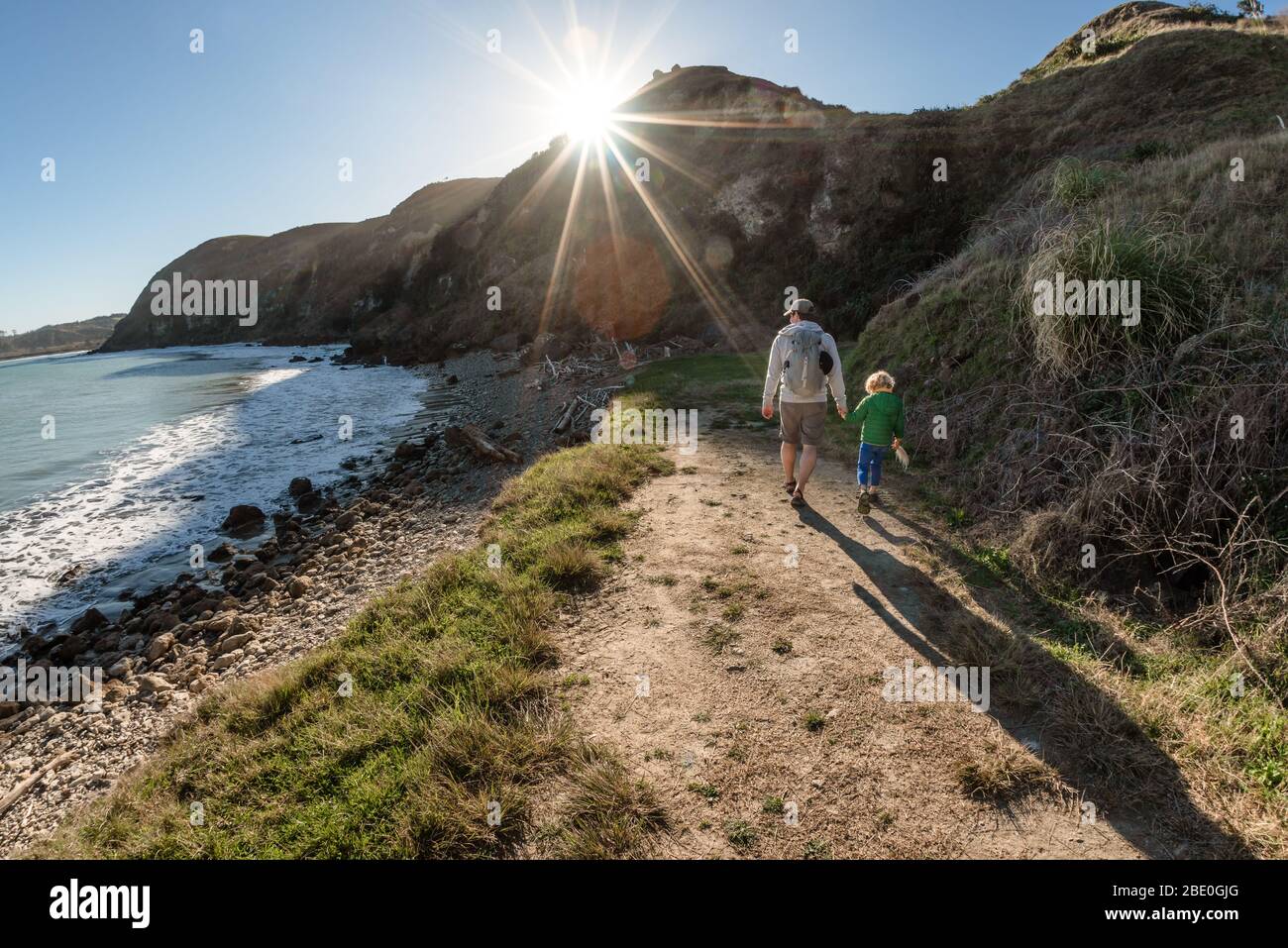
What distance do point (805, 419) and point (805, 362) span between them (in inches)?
33.0

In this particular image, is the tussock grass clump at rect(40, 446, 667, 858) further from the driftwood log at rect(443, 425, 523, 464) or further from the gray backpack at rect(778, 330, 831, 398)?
the driftwood log at rect(443, 425, 523, 464)

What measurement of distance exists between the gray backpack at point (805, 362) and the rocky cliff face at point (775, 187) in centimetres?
1617

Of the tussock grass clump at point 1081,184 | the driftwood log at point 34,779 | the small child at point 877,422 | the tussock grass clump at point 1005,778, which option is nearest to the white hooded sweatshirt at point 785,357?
the small child at point 877,422

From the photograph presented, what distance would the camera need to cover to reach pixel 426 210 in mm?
74375

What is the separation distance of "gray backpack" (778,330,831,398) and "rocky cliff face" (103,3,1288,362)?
16173 millimetres

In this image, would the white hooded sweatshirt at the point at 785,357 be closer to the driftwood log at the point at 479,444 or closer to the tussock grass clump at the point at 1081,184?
the tussock grass clump at the point at 1081,184

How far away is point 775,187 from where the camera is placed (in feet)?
107

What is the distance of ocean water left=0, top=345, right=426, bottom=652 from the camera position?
36.7 ft

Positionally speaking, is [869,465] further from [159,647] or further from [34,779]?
[159,647]

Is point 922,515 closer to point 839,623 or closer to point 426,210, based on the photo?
point 839,623

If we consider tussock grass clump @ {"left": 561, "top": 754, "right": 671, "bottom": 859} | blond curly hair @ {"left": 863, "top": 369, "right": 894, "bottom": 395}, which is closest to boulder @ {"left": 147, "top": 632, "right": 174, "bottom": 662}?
tussock grass clump @ {"left": 561, "top": 754, "right": 671, "bottom": 859}

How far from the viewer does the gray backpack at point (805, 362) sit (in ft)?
24.3

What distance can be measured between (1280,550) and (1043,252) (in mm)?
5689
